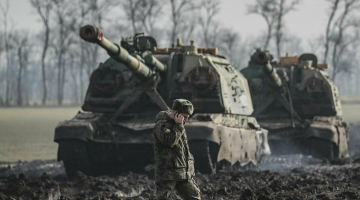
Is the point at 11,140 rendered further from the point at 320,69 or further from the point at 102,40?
the point at 102,40

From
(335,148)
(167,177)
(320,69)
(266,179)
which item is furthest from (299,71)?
(167,177)

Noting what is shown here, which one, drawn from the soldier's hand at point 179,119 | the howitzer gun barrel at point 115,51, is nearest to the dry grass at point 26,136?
the howitzer gun barrel at point 115,51

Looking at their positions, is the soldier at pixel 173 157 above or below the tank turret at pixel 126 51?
below

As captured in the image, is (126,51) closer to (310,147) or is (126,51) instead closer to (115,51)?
(115,51)

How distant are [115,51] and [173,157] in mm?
6066

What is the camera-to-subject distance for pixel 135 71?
17.3 metres

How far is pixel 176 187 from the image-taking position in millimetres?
9922

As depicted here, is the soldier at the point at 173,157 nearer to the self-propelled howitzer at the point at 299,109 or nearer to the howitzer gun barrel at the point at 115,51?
the howitzer gun barrel at the point at 115,51

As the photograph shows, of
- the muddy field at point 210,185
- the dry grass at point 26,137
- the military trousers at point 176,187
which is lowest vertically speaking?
the dry grass at point 26,137

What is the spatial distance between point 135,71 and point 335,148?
8012mm

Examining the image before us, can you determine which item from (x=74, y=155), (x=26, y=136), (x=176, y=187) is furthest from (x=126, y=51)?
(x=26, y=136)

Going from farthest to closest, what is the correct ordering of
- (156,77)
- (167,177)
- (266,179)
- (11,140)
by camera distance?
(11,140) < (156,77) < (266,179) < (167,177)

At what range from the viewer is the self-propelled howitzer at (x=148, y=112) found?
1727 cm

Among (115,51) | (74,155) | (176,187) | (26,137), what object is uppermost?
(115,51)
